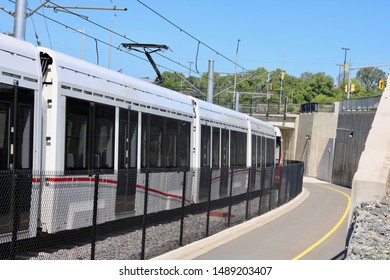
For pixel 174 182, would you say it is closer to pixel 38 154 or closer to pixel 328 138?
pixel 38 154

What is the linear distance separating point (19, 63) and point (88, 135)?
91.2 inches

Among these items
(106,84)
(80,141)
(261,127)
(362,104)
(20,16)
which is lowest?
(80,141)

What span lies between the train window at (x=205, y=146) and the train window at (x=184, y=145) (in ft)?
3.38

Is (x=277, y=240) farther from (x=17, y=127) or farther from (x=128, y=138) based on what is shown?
(x=17, y=127)

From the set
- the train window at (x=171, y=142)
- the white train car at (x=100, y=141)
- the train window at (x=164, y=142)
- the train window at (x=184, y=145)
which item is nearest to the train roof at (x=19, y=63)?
the white train car at (x=100, y=141)

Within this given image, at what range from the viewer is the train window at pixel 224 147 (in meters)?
20.4

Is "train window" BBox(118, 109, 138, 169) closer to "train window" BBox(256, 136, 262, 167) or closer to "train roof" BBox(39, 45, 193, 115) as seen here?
"train roof" BBox(39, 45, 193, 115)

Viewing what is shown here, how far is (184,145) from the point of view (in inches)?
658

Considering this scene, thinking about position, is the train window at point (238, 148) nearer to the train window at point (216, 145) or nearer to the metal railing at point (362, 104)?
the train window at point (216, 145)

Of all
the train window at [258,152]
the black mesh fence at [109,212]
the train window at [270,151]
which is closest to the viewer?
the black mesh fence at [109,212]

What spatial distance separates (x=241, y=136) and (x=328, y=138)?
38555 mm

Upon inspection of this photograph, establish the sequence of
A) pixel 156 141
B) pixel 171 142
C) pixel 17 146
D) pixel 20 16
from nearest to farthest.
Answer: pixel 17 146 → pixel 156 141 → pixel 171 142 → pixel 20 16

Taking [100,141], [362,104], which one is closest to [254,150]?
[100,141]
